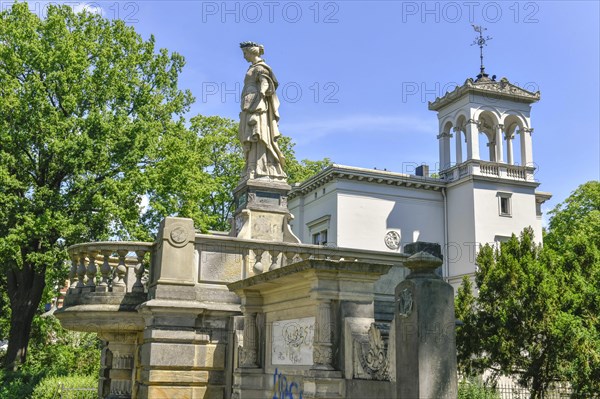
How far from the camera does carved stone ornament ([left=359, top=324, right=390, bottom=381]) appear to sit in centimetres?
677

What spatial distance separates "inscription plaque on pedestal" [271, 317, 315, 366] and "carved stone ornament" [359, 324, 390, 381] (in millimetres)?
870

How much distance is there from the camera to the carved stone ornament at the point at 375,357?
22.2 feet

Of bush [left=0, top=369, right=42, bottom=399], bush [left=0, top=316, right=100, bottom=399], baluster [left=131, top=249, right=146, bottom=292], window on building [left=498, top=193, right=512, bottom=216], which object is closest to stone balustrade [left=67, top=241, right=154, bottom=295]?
baluster [left=131, top=249, right=146, bottom=292]

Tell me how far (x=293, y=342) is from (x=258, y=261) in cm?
375

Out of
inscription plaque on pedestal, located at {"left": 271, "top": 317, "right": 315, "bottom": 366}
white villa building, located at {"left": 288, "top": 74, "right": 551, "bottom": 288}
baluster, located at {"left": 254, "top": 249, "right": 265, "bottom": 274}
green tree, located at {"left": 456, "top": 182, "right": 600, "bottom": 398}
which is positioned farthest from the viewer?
white villa building, located at {"left": 288, "top": 74, "right": 551, "bottom": 288}

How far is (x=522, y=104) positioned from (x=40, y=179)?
28742 mm

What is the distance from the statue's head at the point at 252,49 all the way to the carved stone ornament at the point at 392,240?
25.7m

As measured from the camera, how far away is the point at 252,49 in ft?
48.2

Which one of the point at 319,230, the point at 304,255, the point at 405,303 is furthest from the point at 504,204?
the point at 405,303

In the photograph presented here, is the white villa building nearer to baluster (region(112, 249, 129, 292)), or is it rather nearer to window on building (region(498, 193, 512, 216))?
window on building (region(498, 193, 512, 216))

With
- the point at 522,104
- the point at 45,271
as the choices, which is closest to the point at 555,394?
→ the point at 45,271

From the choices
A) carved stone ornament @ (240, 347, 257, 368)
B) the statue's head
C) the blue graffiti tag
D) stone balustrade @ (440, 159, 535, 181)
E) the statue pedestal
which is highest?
stone balustrade @ (440, 159, 535, 181)

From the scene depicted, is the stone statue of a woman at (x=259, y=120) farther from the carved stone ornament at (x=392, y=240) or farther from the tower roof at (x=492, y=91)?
the tower roof at (x=492, y=91)

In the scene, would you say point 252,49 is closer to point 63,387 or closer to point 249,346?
point 249,346
